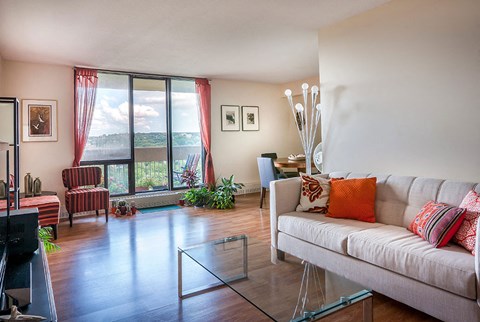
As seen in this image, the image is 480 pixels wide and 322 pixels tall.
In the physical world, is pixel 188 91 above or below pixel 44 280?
above

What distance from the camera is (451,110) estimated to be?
2.66 metres

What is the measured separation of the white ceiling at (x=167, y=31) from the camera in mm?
2977

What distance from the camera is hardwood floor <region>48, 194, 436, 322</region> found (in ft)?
6.80

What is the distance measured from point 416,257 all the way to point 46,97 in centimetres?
528

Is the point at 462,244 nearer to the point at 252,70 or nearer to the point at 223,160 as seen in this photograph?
the point at 252,70

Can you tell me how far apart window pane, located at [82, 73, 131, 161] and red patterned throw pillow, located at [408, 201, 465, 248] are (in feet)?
15.5

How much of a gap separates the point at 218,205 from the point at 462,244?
3.93m

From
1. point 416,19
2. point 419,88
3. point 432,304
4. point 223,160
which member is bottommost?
point 432,304

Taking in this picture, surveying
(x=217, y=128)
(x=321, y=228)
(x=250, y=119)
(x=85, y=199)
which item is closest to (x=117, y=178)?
(x=85, y=199)

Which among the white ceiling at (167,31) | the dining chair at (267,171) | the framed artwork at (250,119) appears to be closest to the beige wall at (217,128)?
the framed artwork at (250,119)

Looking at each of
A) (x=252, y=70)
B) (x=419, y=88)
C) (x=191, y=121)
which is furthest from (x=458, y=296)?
(x=191, y=121)

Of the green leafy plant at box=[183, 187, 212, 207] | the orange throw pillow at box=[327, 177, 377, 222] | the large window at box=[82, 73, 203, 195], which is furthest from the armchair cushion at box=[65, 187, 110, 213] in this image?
the orange throw pillow at box=[327, 177, 377, 222]

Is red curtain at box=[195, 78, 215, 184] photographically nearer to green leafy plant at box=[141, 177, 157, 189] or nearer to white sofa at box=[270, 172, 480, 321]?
green leafy plant at box=[141, 177, 157, 189]

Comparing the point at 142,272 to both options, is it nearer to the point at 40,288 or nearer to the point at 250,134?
the point at 40,288
